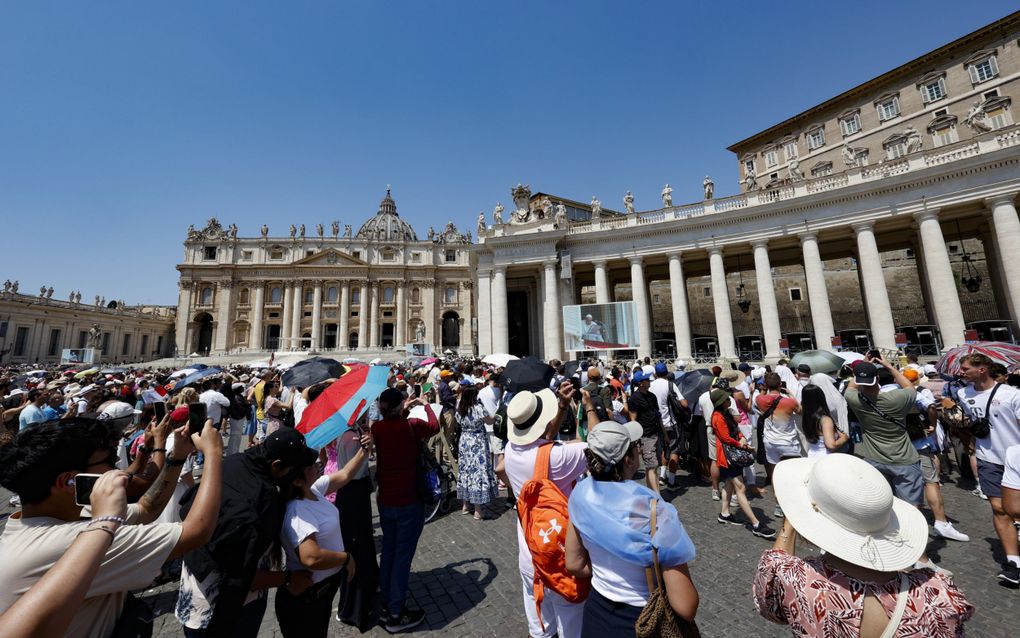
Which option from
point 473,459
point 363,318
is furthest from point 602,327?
point 363,318

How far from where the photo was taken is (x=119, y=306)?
58406 millimetres

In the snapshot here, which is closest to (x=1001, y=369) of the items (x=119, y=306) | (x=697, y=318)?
(x=697, y=318)

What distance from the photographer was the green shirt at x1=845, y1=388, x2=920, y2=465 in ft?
13.5

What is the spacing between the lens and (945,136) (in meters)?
Answer: 25.0

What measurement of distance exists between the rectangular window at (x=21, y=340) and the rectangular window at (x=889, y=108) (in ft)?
269

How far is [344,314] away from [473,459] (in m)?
53.6

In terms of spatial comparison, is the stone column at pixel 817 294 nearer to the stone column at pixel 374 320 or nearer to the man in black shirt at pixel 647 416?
the man in black shirt at pixel 647 416

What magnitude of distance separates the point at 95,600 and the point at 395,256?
59.3 m

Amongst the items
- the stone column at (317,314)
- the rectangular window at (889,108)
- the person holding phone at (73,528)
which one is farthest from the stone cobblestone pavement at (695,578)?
the stone column at (317,314)

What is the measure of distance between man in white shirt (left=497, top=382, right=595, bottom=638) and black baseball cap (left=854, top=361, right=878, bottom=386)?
11.8 feet

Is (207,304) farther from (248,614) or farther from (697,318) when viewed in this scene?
(248,614)

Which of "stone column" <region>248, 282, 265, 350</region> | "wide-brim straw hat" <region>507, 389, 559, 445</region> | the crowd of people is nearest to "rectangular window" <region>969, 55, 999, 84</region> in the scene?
the crowd of people

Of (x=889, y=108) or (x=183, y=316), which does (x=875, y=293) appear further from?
(x=183, y=316)

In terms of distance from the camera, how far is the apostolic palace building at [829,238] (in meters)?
16.6
